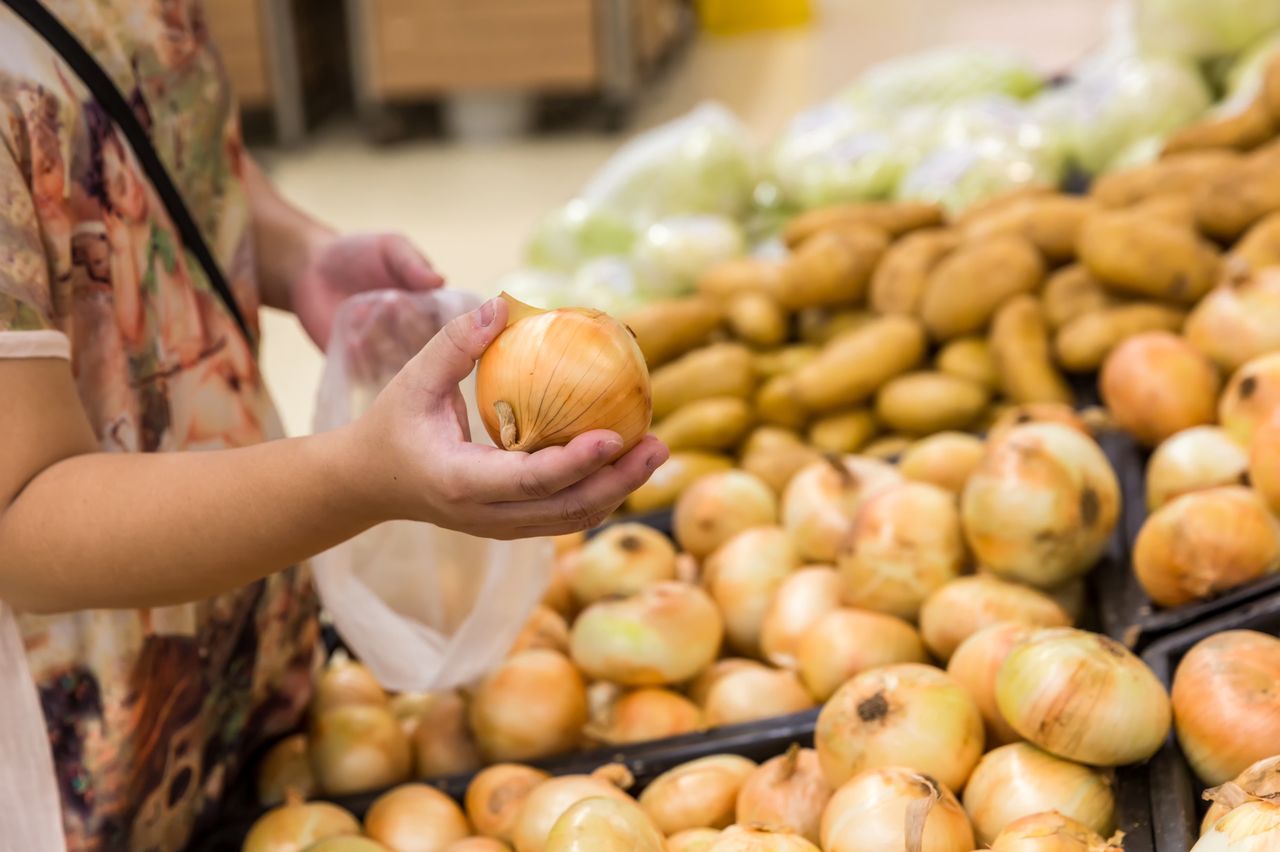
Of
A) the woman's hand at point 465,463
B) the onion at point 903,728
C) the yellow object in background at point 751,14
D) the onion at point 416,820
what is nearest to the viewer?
Result: the woman's hand at point 465,463

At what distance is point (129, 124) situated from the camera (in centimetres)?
106

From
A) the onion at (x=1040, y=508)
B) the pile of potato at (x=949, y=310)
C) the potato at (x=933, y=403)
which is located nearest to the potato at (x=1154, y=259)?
the pile of potato at (x=949, y=310)

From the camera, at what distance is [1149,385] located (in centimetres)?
144

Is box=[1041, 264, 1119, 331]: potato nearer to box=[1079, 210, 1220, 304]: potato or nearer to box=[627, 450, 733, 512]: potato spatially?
box=[1079, 210, 1220, 304]: potato

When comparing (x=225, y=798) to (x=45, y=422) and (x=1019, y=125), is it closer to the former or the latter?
(x=45, y=422)

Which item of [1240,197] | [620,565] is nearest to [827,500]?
[620,565]

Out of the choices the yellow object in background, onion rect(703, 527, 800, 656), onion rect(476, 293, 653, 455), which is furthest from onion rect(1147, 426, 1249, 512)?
the yellow object in background

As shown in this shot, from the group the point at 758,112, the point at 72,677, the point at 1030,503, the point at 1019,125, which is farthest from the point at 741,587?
the point at 758,112

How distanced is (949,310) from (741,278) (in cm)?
40

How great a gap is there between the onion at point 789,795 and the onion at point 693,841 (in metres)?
0.03

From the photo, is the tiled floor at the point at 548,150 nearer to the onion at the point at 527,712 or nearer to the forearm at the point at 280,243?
the forearm at the point at 280,243

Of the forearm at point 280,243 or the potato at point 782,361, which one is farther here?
the potato at point 782,361

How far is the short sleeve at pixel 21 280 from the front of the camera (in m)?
0.84

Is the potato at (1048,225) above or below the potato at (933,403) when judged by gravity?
above
